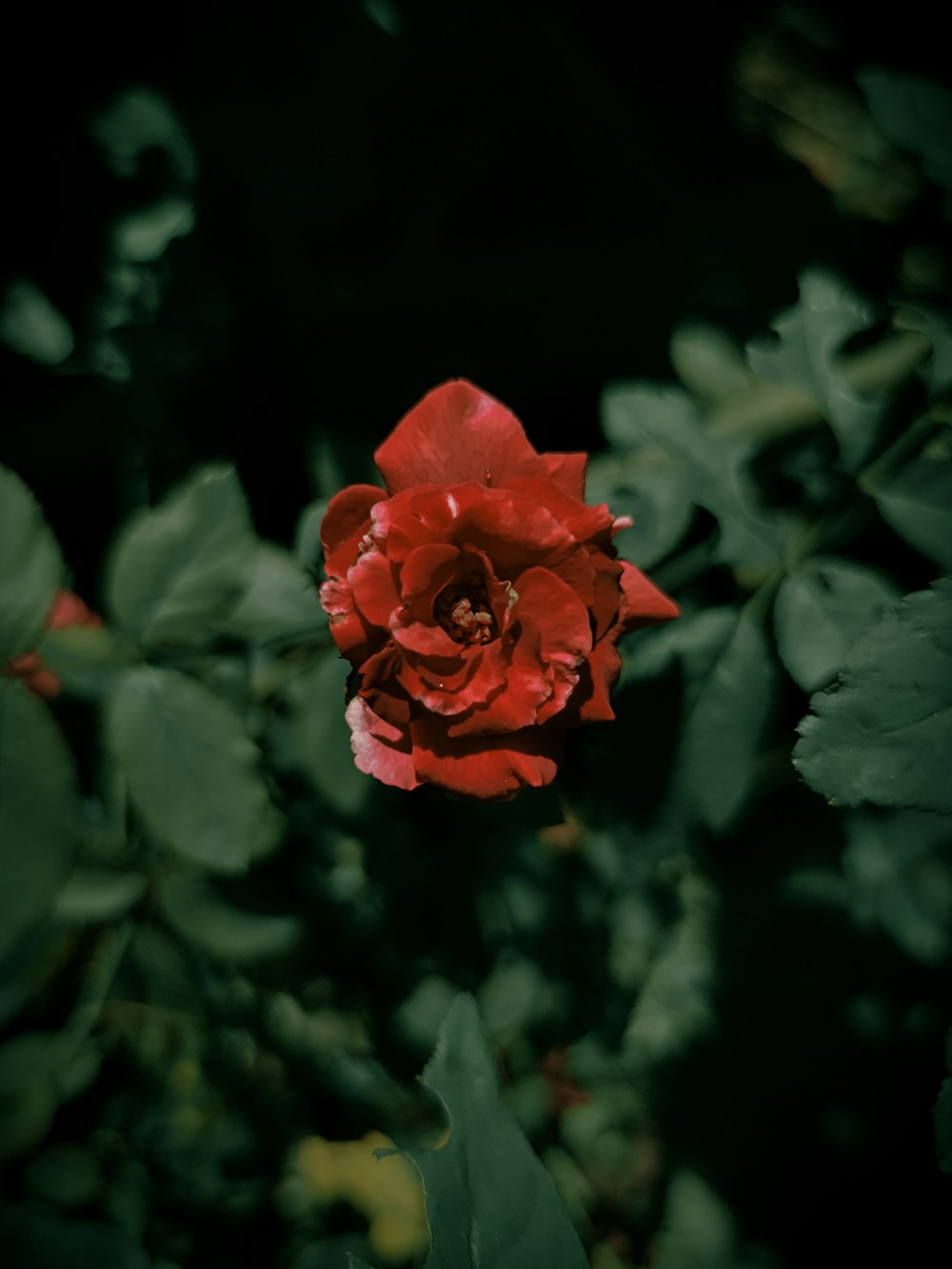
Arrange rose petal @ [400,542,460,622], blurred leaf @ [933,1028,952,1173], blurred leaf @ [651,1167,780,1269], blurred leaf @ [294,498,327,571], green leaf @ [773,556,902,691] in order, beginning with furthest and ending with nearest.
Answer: blurred leaf @ [651,1167,780,1269] → blurred leaf @ [294,498,327,571] → green leaf @ [773,556,902,691] → rose petal @ [400,542,460,622] → blurred leaf @ [933,1028,952,1173]

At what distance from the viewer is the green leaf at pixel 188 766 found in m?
0.60

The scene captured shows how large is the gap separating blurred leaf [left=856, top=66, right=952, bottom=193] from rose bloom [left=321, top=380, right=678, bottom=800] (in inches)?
13.3

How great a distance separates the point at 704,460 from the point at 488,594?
265mm

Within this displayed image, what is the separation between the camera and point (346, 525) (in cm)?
62

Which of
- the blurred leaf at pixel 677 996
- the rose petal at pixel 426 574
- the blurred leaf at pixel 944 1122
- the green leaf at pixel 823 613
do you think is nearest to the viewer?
the blurred leaf at pixel 944 1122

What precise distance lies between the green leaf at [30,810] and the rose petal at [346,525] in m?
0.23

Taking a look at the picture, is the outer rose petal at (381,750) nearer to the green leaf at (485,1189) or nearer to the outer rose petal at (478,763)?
the outer rose petal at (478,763)

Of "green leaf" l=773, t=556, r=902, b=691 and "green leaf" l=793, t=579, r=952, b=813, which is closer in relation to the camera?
"green leaf" l=793, t=579, r=952, b=813

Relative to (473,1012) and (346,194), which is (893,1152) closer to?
(473,1012)

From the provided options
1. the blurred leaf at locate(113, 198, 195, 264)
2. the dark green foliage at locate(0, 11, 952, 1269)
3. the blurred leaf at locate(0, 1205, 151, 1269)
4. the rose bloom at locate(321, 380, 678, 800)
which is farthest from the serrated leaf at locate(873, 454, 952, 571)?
the blurred leaf at locate(0, 1205, 151, 1269)

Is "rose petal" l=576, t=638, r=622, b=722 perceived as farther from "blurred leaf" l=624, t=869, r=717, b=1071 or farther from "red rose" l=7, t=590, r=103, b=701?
"blurred leaf" l=624, t=869, r=717, b=1071

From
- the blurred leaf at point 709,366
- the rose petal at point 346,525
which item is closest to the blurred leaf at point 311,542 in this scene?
the rose petal at point 346,525

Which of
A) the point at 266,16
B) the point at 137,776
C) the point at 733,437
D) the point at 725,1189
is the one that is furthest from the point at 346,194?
the point at 725,1189

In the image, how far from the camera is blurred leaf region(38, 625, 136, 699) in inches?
25.5
